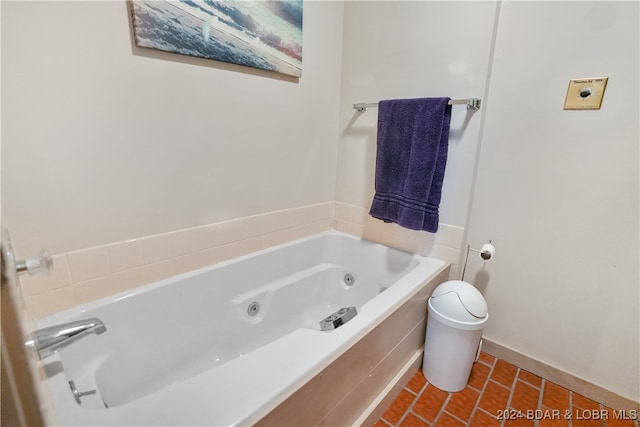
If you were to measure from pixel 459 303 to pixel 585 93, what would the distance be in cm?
103

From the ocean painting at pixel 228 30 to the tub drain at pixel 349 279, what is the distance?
1.27 meters

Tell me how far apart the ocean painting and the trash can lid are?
1.38m

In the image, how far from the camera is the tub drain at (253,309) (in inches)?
59.5

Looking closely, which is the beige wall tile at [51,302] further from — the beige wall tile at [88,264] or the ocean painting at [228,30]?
the ocean painting at [228,30]

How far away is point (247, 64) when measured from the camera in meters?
1.37

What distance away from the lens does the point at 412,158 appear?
1.49 m

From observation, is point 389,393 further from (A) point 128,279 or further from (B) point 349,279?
(A) point 128,279

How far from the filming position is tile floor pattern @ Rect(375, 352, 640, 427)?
125 centimetres

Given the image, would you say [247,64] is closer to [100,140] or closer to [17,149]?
[100,140]

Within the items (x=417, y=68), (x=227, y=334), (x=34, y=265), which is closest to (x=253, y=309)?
(x=227, y=334)

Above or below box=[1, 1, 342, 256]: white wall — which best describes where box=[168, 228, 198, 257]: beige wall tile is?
below

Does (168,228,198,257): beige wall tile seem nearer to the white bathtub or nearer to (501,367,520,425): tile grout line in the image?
the white bathtub

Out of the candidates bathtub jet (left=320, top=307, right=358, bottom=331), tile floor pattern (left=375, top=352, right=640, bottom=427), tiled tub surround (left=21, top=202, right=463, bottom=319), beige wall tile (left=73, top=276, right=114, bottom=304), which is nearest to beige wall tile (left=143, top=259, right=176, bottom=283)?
tiled tub surround (left=21, top=202, right=463, bottom=319)

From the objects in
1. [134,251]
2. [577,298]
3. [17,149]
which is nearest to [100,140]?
[17,149]
